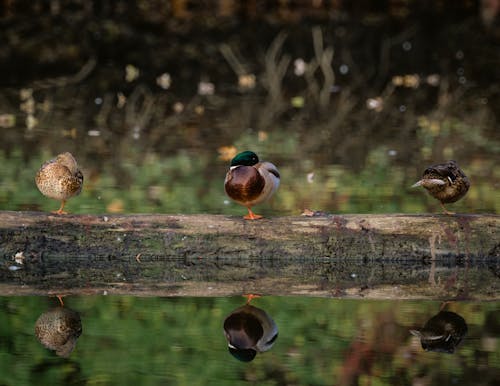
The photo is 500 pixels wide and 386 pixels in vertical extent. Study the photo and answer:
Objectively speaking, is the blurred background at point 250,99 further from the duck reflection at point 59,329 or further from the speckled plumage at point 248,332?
the duck reflection at point 59,329

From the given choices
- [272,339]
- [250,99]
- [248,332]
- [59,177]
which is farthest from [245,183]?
[250,99]

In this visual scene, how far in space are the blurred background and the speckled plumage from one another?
2.45 m

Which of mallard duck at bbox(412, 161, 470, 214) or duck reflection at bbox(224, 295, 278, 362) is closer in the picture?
duck reflection at bbox(224, 295, 278, 362)

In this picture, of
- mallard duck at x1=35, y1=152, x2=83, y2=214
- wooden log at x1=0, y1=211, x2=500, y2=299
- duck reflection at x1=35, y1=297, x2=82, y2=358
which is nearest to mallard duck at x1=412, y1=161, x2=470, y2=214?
wooden log at x1=0, y1=211, x2=500, y2=299

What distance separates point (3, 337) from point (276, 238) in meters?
2.00

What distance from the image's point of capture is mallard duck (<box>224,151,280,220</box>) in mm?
8156

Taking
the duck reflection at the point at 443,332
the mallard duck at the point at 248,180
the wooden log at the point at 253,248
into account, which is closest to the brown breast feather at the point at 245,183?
the mallard duck at the point at 248,180

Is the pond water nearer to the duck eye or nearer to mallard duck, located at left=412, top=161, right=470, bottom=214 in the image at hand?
the duck eye

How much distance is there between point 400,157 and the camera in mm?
12422

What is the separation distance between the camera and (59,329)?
22.5 ft

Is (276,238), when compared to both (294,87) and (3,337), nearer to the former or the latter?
(3,337)

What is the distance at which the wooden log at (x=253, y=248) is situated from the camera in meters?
7.90

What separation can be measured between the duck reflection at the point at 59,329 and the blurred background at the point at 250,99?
8.50ft

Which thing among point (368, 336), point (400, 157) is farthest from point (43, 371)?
point (400, 157)
